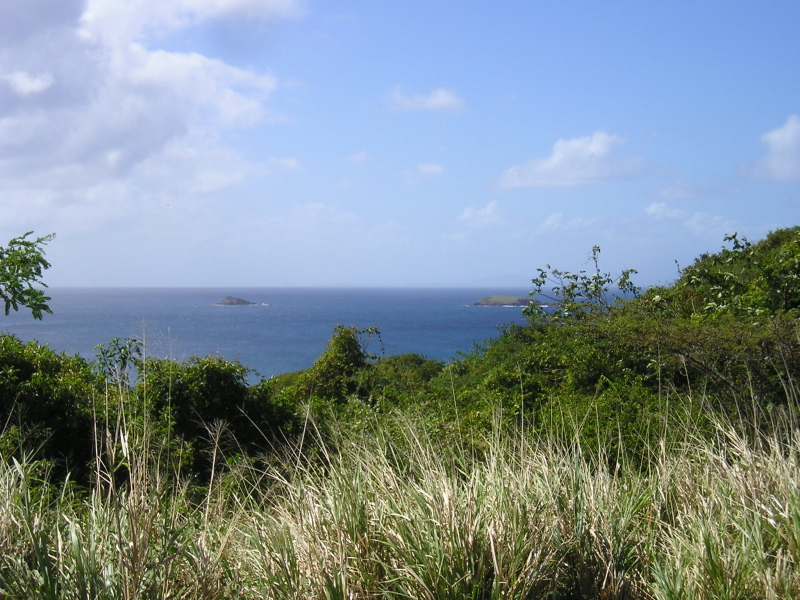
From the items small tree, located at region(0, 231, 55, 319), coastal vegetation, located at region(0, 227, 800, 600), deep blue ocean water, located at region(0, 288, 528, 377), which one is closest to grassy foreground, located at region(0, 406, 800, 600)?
coastal vegetation, located at region(0, 227, 800, 600)

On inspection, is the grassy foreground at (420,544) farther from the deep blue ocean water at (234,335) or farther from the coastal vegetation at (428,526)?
the deep blue ocean water at (234,335)

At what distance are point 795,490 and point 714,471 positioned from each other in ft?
2.85

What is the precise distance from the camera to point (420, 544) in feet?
9.27

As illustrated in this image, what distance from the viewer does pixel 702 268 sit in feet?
32.3

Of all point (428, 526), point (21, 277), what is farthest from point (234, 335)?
point (428, 526)

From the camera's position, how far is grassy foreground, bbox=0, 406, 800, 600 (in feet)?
8.37

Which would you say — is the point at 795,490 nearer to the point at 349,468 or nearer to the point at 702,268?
the point at 349,468

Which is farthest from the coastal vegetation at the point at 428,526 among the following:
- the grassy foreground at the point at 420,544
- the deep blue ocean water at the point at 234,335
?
the deep blue ocean water at the point at 234,335

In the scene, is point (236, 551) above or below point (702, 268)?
below

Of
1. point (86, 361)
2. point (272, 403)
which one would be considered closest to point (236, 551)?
point (272, 403)

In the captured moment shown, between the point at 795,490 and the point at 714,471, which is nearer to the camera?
the point at 795,490

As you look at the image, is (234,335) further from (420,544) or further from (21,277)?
(420,544)

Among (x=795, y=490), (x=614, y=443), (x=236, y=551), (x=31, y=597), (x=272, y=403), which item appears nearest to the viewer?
(x=31, y=597)

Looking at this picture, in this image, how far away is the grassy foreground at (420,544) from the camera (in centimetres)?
255
